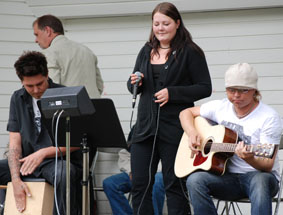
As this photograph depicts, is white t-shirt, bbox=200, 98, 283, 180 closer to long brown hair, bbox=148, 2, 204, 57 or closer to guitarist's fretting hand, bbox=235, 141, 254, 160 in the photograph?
guitarist's fretting hand, bbox=235, 141, 254, 160

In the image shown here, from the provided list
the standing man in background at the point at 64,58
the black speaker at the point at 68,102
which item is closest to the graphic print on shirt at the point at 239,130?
the black speaker at the point at 68,102

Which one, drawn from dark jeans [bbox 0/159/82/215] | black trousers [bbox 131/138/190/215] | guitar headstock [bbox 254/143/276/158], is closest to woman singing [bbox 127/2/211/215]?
black trousers [bbox 131/138/190/215]

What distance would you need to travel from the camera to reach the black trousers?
160 inches

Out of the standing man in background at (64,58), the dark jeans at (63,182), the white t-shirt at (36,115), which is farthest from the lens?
the standing man in background at (64,58)

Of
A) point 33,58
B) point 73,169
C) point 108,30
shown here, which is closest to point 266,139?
point 73,169

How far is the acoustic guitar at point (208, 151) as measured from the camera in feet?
12.8

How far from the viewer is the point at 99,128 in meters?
4.05

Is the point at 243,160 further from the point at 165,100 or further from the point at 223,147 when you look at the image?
the point at 165,100

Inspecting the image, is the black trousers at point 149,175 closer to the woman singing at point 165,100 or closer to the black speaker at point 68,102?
the woman singing at point 165,100

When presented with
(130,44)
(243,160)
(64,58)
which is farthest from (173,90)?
(130,44)

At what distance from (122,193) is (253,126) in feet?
6.33

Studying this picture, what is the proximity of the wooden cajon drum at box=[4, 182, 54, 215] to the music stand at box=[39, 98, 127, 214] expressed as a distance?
51 cm

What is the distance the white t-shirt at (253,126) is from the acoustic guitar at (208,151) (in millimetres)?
61

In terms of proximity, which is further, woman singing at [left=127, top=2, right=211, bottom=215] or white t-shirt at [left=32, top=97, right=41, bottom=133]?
white t-shirt at [left=32, top=97, right=41, bottom=133]
